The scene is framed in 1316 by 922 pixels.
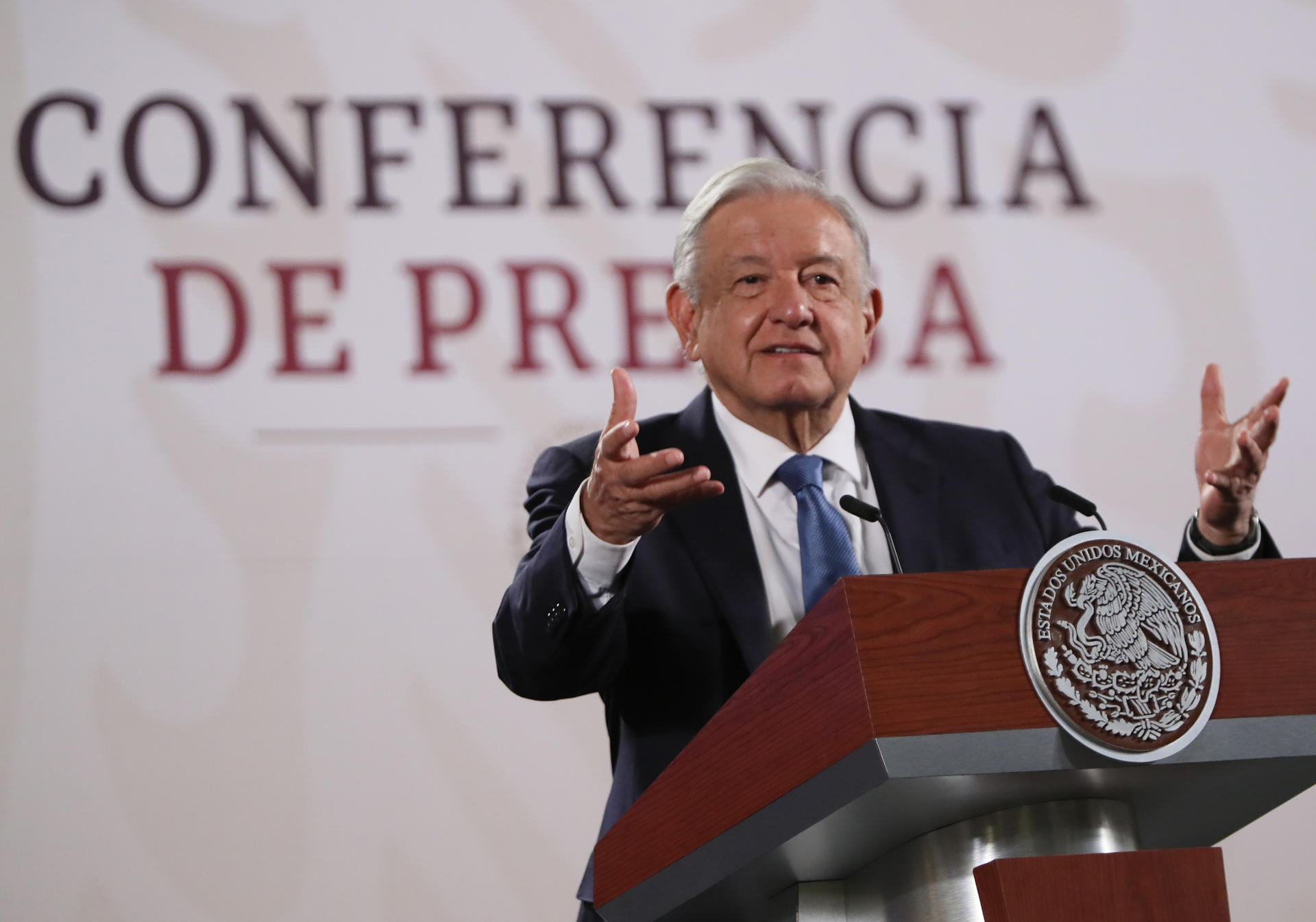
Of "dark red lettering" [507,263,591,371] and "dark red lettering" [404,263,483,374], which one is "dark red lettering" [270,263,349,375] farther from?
"dark red lettering" [507,263,591,371]

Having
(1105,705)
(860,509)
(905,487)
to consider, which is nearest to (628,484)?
(860,509)

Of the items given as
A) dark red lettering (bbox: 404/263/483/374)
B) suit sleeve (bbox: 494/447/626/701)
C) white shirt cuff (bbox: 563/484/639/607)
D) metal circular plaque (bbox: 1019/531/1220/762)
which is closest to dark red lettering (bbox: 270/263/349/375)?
dark red lettering (bbox: 404/263/483/374)

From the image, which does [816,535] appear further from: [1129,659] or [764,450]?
[1129,659]

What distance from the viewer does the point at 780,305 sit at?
77.0 inches

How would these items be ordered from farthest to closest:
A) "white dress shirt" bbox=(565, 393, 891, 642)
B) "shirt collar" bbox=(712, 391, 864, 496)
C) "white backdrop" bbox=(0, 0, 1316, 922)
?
"white backdrop" bbox=(0, 0, 1316, 922), "shirt collar" bbox=(712, 391, 864, 496), "white dress shirt" bbox=(565, 393, 891, 642)

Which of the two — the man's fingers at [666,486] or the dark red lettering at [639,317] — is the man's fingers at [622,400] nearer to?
the man's fingers at [666,486]

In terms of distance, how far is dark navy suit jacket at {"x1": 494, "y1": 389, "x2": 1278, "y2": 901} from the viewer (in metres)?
1.57

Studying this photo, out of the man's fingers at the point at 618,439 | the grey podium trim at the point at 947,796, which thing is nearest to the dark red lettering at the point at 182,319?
the man's fingers at the point at 618,439

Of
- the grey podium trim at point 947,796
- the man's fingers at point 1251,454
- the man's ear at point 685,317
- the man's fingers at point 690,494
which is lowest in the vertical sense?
the grey podium trim at point 947,796

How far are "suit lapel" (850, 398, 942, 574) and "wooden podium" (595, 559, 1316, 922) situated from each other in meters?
0.53

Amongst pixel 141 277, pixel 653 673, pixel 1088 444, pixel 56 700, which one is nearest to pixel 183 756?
pixel 56 700

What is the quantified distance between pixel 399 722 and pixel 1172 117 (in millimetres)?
2064

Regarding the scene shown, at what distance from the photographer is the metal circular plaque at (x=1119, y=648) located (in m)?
1.08

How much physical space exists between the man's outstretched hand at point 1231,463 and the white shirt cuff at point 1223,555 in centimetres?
1
